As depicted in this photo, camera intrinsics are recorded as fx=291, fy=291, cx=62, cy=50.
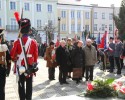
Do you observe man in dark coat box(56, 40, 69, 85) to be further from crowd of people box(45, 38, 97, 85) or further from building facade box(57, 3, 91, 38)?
building facade box(57, 3, 91, 38)

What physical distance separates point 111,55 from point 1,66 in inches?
343

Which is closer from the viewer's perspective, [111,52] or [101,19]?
[111,52]

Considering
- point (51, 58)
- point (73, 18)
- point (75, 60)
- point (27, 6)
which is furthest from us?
point (73, 18)

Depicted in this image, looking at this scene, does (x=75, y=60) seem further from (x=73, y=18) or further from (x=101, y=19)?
(x=101, y=19)

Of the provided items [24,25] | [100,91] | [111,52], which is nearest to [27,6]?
[111,52]

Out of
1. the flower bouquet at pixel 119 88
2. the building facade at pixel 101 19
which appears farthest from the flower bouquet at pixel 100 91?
the building facade at pixel 101 19

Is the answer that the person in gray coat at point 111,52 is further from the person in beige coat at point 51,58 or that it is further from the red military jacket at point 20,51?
the red military jacket at point 20,51

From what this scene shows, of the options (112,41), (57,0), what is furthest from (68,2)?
(112,41)

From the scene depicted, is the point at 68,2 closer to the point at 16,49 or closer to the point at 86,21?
the point at 86,21

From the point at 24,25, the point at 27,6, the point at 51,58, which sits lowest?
the point at 51,58

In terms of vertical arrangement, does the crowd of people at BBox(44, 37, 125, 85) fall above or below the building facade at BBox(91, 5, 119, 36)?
below

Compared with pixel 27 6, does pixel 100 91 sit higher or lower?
lower

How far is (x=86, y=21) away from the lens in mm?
61219

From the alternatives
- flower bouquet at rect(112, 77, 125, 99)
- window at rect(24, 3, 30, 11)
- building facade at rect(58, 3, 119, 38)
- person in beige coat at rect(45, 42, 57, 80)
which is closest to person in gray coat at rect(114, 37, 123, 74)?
person in beige coat at rect(45, 42, 57, 80)
